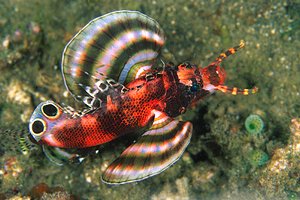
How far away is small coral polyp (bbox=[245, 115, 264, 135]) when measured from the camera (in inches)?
169

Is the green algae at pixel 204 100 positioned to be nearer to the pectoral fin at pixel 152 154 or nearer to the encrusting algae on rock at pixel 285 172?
the encrusting algae on rock at pixel 285 172

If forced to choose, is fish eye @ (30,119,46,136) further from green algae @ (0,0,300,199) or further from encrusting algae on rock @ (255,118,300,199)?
encrusting algae on rock @ (255,118,300,199)

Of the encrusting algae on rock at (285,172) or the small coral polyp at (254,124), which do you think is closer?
the encrusting algae on rock at (285,172)

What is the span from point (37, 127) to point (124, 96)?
99 cm

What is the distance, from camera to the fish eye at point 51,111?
3348 millimetres

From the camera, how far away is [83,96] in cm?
355

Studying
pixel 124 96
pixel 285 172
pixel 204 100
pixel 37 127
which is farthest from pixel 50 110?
pixel 285 172

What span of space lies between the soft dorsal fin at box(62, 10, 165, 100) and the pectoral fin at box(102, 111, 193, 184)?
79cm

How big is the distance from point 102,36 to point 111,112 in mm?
826

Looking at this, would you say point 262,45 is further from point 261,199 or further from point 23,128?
point 23,128

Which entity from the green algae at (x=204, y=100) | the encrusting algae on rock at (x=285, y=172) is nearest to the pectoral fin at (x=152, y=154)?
the green algae at (x=204, y=100)

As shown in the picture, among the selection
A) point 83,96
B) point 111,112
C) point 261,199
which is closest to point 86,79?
point 83,96

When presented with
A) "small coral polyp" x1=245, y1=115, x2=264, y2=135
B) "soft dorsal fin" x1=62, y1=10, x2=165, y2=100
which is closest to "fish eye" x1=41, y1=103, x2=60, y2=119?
"soft dorsal fin" x1=62, y1=10, x2=165, y2=100

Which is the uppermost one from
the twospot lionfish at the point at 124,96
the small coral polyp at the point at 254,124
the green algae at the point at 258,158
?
the twospot lionfish at the point at 124,96
